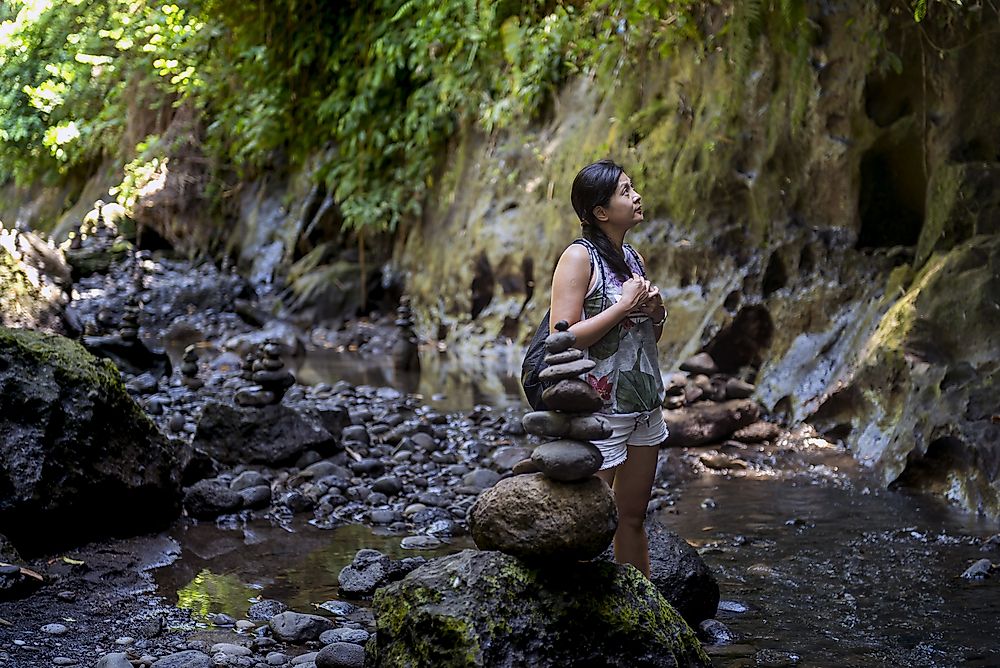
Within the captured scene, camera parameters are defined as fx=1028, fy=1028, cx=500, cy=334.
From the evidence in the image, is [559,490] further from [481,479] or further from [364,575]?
[481,479]

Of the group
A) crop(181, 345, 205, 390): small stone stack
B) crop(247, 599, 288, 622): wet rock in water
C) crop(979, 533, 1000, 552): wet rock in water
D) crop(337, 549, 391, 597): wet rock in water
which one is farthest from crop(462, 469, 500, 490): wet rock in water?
crop(181, 345, 205, 390): small stone stack

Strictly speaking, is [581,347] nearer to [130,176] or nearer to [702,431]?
[702,431]

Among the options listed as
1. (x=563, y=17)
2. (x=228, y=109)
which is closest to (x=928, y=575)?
(x=563, y=17)

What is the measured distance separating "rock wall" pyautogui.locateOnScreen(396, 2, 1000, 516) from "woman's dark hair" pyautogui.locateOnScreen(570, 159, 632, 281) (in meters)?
2.98

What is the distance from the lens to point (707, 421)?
765 centimetres

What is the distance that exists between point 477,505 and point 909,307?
4.70 meters

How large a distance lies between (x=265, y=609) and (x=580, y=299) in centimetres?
179

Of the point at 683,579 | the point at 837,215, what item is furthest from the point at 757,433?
the point at 683,579

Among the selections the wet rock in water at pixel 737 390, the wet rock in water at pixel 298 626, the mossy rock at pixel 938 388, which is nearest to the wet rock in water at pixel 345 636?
the wet rock in water at pixel 298 626

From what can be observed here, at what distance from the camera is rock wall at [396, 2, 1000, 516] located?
656 cm

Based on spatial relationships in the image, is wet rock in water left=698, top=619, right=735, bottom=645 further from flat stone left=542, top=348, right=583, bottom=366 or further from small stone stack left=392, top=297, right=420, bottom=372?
small stone stack left=392, top=297, right=420, bottom=372

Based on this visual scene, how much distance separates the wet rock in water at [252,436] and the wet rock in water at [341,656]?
11.1 feet

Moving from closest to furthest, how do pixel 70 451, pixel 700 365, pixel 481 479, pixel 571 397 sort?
1. pixel 571 397
2. pixel 70 451
3. pixel 481 479
4. pixel 700 365

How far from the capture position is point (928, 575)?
4.51 meters
